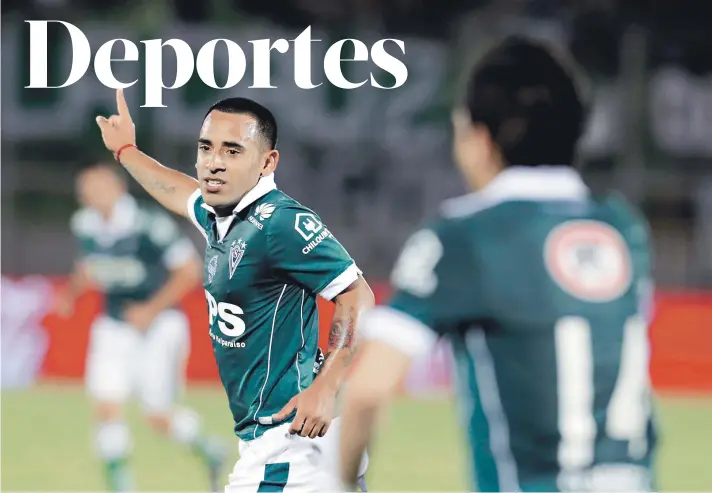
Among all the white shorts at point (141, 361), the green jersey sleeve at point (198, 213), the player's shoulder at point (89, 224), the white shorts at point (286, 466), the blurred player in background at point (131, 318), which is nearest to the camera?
the white shorts at point (286, 466)

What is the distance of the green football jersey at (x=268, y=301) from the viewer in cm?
429

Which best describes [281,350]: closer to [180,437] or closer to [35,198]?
[180,437]

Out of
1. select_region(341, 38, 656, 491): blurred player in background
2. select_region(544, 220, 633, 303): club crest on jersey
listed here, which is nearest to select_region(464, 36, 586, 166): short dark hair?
select_region(341, 38, 656, 491): blurred player in background

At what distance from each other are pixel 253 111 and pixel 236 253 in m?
0.48

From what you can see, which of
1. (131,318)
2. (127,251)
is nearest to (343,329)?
(131,318)

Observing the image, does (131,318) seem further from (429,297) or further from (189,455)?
(429,297)

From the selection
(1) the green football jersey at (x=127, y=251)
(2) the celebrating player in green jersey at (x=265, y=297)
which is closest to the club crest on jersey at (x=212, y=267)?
(2) the celebrating player in green jersey at (x=265, y=297)

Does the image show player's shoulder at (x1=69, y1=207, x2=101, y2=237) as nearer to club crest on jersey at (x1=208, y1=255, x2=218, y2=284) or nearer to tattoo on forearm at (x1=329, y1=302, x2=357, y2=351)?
club crest on jersey at (x1=208, y1=255, x2=218, y2=284)

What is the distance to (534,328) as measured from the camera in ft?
8.22

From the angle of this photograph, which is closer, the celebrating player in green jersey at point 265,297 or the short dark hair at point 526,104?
the short dark hair at point 526,104

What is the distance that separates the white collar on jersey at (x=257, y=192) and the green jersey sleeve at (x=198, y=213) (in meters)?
0.26

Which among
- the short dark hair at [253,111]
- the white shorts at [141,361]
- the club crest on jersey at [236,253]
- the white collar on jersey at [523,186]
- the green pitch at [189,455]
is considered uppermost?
the short dark hair at [253,111]

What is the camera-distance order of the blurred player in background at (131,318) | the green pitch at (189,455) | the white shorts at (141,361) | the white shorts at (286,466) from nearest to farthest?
the white shorts at (286,466) → the green pitch at (189,455) → the blurred player in background at (131,318) → the white shorts at (141,361)

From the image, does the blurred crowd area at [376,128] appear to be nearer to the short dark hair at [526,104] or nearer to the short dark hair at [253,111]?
the short dark hair at [253,111]
